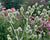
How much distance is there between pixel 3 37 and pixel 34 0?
3518mm

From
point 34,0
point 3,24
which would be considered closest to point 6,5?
point 34,0

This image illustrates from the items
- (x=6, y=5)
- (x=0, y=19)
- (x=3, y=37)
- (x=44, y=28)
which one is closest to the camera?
(x=3, y=37)

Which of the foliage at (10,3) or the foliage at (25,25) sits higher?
the foliage at (25,25)

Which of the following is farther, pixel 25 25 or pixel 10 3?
pixel 10 3

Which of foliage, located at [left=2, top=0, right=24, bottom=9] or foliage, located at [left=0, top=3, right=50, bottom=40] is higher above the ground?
foliage, located at [left=0, top=3, right=50, bottom=40]

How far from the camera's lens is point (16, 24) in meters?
3.48

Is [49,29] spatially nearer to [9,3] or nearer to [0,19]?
[0,19]

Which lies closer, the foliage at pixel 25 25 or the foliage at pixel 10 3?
the foliage at pixel 25 25

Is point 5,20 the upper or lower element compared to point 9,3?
upper

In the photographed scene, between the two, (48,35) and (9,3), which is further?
(9,3)

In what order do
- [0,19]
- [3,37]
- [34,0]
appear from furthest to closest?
[34,0], [0,19], [3,37]

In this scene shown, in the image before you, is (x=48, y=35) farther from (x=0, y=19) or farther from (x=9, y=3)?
(x=9, y=3)

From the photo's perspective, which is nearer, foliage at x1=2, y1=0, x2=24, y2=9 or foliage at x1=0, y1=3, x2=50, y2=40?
foliage at x1=0, y1=3, x2=50, y2=40

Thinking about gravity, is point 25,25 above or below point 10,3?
above
